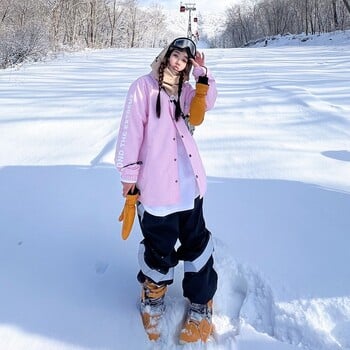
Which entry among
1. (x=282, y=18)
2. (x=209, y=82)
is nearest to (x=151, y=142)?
(x=209, y=82)

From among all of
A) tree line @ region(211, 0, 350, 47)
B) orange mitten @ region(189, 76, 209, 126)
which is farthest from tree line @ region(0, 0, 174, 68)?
tree line @ region(211, 0, 350, 47)

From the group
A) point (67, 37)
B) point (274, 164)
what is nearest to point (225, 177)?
point (274, 164)

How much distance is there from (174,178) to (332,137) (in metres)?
2.80

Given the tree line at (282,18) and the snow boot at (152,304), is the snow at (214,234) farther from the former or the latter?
the tree line at (282,18)

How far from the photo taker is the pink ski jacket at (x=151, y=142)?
146 cm

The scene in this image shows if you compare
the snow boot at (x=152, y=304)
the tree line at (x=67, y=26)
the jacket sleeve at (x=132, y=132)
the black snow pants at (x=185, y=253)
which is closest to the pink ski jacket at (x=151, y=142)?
the jacket sleeve at (x=132, y=132)

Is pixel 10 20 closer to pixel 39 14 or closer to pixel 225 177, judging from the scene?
pixel 39 14

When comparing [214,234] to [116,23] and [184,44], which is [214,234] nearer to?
[184,44]

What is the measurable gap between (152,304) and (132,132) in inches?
31.8

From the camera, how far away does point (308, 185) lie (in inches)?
109

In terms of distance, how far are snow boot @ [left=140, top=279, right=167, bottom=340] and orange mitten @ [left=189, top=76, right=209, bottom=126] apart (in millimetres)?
798

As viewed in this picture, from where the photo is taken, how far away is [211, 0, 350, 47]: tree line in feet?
133

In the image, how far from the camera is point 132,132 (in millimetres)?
1453

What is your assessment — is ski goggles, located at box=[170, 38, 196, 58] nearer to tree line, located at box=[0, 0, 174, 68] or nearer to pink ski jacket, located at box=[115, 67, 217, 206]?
pink ski jacket, located at box=[115, 67, 217, 206]
